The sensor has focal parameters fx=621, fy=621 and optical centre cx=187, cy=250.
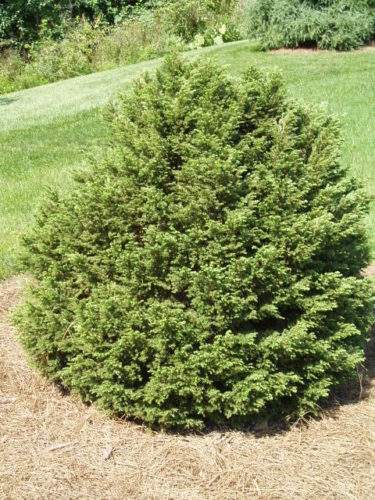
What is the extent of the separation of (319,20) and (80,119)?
729 cm

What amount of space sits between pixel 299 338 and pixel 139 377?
85cm

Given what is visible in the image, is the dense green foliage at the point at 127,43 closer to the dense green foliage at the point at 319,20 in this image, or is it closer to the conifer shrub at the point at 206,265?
the dense green foliage at the point at 319,20

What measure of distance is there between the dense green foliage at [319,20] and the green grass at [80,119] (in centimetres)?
49

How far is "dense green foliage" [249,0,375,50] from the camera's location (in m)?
16.4

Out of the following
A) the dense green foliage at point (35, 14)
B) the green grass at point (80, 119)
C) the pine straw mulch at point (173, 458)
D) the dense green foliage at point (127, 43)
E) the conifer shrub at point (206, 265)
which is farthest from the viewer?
the dense green foliage at point (35, 14)

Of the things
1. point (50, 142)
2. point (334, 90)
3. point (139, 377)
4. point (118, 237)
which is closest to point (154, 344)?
point (139, 377)

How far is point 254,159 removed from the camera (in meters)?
3.39

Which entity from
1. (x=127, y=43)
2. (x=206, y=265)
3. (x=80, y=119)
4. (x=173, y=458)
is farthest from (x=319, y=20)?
(x=173, y=458)

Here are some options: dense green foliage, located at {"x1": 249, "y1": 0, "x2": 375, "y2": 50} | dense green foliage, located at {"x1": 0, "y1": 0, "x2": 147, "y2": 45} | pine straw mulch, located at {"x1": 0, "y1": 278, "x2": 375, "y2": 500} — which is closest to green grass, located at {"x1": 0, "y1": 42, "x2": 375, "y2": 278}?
dense green foliage, located at {"x1": 249, "y1": 0, "x2": 375, "y2": 50}

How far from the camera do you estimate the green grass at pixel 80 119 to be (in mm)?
7438

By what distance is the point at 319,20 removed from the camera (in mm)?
16281

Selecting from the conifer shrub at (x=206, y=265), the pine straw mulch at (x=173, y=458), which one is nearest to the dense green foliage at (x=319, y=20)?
the conifer shrub at (x=206, y=265)

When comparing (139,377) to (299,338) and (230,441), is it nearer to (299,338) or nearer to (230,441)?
(230,441)

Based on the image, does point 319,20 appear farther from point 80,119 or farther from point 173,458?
point 173,458
